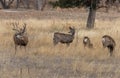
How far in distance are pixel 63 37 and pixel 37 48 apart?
3.97ft

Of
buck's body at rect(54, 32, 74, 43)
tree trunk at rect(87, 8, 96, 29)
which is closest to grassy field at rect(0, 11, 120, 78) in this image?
buck's body at rect(54, 32, 74, 43)

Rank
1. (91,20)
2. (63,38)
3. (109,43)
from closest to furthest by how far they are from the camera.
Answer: (109,43)
(63,38)
(91,20)

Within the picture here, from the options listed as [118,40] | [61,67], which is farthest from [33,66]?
[118,40]

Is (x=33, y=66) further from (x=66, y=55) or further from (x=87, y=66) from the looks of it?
(x=66, y=55)

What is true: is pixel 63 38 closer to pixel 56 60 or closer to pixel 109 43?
pixel 109 43

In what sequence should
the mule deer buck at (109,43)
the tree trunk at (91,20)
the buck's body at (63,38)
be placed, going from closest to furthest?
1. the mule deer buck at (109,43)
2. the buck's body at (63,38)
3. the tree trunk at (91,20)

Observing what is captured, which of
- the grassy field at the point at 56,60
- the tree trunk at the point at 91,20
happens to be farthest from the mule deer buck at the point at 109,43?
the tree trunk at the point at 91,20

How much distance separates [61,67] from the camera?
14711 millimetres

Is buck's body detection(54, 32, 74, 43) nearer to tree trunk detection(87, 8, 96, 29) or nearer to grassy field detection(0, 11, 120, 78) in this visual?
grassy field detection(0, 11, 120, 78)

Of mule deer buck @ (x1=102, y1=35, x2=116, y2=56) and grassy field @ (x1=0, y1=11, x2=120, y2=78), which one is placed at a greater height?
mule deer buck @ (x1=102, y1=35, x2=116, y2=56)

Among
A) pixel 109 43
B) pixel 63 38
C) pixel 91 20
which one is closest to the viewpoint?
pixel 109 43

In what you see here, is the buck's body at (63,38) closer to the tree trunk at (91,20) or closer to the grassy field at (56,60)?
the grassy field at (56,60)

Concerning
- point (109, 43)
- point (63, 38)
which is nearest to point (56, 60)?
point (109, 43)

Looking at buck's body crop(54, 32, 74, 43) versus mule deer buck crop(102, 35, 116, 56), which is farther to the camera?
buck's body crop(54, 32, 74, 43)
